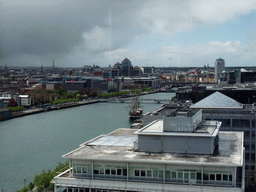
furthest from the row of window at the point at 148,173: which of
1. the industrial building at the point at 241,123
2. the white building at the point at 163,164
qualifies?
the industrial building at the point at 241,123

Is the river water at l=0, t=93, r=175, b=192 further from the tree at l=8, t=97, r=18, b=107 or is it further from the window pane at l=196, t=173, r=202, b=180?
the window pane at l=196, t=173, r=202, b=180

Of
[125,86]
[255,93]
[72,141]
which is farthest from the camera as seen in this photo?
[125,86]

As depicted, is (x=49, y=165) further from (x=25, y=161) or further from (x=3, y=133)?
(x=3, y=133)

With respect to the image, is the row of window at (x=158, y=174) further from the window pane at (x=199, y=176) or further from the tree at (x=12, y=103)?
the tree at (x=12, y=103)

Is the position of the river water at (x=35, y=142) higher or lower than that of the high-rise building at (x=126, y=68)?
lower

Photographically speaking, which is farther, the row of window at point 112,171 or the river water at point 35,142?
the river water at point 35,142

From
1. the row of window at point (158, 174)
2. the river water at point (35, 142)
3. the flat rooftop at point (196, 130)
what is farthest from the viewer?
the river water at point (35, 142)

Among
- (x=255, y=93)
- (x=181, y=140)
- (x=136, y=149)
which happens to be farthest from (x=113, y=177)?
(x=255, y=93)

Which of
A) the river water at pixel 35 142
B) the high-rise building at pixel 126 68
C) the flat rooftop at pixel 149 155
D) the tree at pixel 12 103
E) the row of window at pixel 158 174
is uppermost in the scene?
the high-rise building at pixel 126 68
